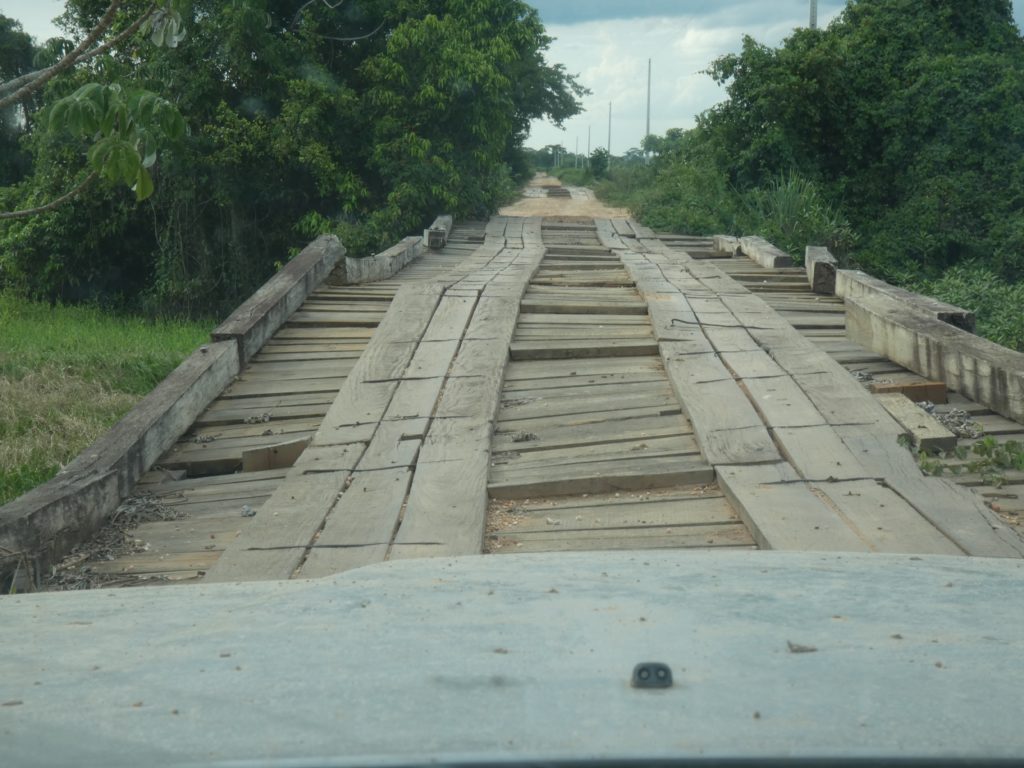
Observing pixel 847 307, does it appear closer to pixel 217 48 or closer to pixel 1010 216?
pixel 217 48

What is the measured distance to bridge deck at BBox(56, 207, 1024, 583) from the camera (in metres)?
3.21

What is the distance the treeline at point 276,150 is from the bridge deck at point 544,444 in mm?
7887

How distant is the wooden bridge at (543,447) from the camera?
10.5ft

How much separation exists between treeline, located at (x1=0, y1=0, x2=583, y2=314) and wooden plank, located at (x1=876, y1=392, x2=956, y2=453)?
10268mm

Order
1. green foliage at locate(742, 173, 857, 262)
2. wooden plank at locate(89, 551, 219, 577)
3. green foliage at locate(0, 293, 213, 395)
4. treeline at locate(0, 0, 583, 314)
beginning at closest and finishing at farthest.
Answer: wooden plank at locate(89, 551, 219, 577), green foliage at locate(0, 293, 213, 395), green foliage at locate(742, 173, 857, 262), treeline at locate(0, 0, 583, 314)

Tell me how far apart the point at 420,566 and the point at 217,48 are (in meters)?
13.6

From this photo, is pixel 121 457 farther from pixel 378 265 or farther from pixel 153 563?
pixel 378 265

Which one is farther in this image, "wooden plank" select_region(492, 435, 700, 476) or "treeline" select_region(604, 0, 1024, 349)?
"treeline" select_region(604, 0, 1024, 349)

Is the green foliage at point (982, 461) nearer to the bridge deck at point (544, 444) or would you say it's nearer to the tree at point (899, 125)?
the bridge deck at point (544, 444)

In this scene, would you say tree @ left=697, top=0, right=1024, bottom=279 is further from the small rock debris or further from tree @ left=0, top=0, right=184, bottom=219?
the small rock debris

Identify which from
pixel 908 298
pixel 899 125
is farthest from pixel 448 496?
pixel 899 125

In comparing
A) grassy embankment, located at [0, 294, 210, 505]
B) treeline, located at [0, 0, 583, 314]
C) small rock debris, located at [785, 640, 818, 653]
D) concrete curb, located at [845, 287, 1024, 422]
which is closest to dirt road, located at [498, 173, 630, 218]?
treeline, located at [0, 0, 583, 314]

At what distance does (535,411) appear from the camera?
4691 millimetres

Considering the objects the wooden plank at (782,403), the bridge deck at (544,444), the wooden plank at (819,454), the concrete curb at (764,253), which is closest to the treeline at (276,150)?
the concrete curb at (764,253)
